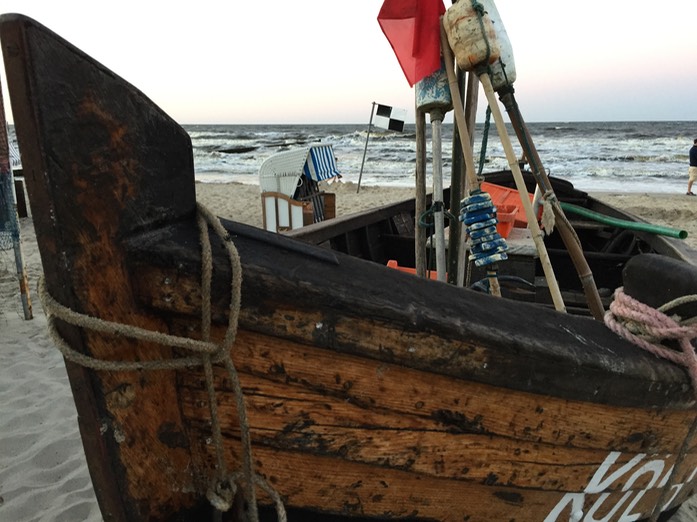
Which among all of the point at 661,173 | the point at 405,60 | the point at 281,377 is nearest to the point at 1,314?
the point at 405,60

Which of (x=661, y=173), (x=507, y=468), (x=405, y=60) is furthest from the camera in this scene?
(x=661, y=173)

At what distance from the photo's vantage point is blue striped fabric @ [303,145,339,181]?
7918mm

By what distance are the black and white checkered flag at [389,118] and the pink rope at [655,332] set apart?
29.9ft

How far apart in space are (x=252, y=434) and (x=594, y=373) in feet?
2.46

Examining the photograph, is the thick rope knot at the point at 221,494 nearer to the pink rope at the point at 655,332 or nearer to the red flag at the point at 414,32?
the pink rope at the point at 655,332

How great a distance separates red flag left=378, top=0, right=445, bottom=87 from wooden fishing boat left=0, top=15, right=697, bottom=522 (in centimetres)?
125

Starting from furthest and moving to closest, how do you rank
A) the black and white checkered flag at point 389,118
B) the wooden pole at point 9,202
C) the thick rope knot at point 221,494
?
1. the black and white checkered flag at point 389,118
2. the wooden pole at point 9,202
3. the thick rope knot at point 221,494

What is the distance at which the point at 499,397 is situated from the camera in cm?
108

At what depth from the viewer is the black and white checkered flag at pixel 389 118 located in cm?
1001

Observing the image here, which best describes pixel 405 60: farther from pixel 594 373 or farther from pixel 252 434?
pixel 252 434

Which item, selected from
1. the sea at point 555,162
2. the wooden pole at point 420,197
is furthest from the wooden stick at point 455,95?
the sea at point 555,162

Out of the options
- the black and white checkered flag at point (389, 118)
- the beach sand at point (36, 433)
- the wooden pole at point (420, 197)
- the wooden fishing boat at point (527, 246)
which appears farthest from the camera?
the black and white checkered flag at point (389, 118)

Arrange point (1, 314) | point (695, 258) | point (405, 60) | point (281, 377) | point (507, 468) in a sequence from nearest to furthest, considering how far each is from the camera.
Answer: point (281, 377) < point (507, 468) < point (405, 60) < point (695, 258) < point (1, 314)

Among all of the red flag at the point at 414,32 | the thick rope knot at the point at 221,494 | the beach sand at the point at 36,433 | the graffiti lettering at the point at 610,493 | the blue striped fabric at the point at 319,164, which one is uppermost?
the red flag at the point at 414,32
